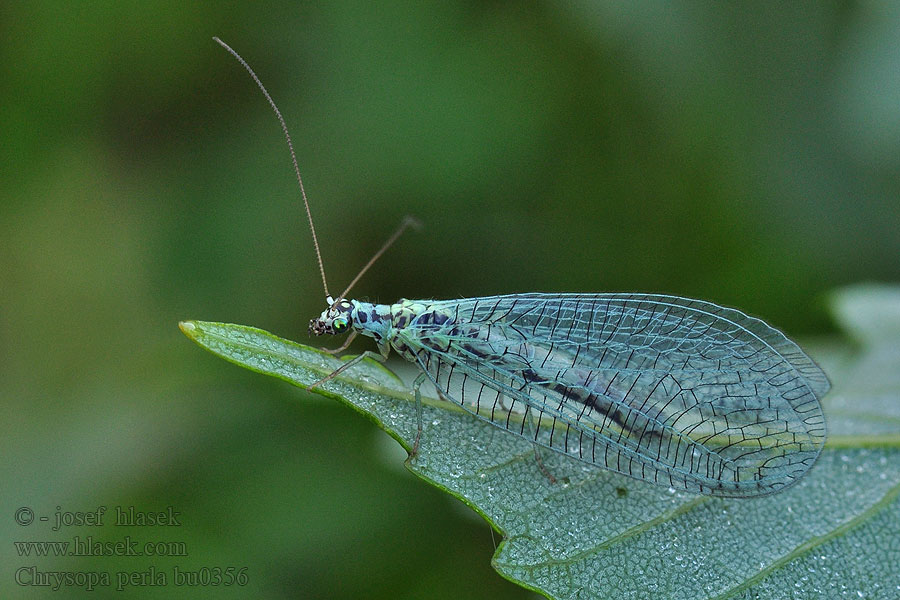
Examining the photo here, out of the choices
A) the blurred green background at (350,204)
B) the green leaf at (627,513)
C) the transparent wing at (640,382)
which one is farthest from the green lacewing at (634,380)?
the blurred green background at (350,204)

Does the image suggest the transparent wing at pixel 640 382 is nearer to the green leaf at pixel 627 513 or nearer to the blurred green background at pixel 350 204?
the green leaf at pixel 627 513

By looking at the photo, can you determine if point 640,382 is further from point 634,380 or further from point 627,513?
A: point 627,513

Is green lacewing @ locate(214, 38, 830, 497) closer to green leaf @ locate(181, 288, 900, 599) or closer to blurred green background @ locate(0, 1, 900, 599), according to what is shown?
green leaf @ locate(181, 288, 900, 599)

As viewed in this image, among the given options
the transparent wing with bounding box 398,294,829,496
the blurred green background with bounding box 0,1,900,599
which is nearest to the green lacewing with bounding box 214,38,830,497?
the transparent wing with bounding box 398,294,829,496

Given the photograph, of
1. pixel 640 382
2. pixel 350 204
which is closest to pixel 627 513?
pixel 640 382

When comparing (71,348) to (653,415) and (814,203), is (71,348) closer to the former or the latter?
(653,415)

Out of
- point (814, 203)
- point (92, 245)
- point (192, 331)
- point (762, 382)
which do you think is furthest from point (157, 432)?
point (814, 203)
